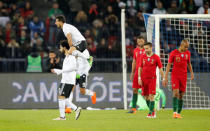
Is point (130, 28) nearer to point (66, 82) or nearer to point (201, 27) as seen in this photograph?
point (201, 27)

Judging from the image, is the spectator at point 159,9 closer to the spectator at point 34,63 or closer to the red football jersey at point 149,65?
the spectator at point 34,63

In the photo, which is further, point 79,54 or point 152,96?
point 79,54

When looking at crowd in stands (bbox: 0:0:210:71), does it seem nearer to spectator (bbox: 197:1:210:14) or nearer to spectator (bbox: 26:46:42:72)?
spectator (bbox: 197:1:210:14)

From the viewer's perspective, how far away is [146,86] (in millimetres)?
15242

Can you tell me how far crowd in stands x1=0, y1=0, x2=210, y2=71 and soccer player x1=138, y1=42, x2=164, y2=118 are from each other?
555cm

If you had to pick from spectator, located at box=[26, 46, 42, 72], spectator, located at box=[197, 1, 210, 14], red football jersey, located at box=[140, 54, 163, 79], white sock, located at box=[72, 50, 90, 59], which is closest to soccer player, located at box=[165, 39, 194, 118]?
red football jersey, located at box=[140, 54, 163, 79]

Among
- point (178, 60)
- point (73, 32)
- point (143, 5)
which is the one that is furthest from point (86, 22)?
point (178, 60)

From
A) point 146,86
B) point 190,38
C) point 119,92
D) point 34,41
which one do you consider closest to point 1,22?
point 34,41

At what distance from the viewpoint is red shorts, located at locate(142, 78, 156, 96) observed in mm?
14836

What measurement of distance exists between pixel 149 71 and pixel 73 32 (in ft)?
7.00

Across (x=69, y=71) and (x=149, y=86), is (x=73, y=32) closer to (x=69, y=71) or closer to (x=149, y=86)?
(x=69, y=71)

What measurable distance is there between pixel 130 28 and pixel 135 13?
1.83m

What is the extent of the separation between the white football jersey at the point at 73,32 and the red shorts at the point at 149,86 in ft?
6.37

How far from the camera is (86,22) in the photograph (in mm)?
22688
